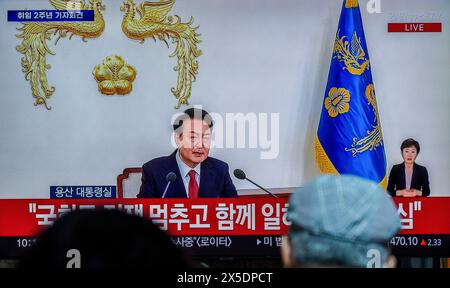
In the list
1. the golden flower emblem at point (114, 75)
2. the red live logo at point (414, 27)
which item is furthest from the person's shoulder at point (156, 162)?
the red live logo at point (414, 27)

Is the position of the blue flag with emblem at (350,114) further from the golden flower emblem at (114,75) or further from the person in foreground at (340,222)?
the person in foreground at (340,222)

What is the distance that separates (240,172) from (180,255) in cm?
320

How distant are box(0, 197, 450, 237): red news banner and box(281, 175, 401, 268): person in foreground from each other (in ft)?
9.47

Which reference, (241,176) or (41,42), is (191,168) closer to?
(241,176)

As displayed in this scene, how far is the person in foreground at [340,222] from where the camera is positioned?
1354 mm

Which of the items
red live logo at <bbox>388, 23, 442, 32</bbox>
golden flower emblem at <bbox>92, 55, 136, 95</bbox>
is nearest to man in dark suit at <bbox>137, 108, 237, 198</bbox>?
golden flower emblem at <bbox>92, 55, 136, 95</bbox>

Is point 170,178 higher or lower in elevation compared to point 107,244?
lower

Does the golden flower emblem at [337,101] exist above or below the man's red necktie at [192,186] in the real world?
above

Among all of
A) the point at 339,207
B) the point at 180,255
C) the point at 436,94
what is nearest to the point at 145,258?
the point at 180,255

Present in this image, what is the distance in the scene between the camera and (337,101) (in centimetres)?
439

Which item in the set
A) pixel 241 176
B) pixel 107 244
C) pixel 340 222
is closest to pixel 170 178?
pixel 241 176

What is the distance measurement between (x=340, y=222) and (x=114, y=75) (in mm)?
3069

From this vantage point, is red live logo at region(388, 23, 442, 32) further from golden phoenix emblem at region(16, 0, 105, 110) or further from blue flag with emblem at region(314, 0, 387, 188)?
golden phoenix emblem at region(16, 0, 105, 110)

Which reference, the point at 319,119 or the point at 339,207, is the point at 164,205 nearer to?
the point at 319,119
